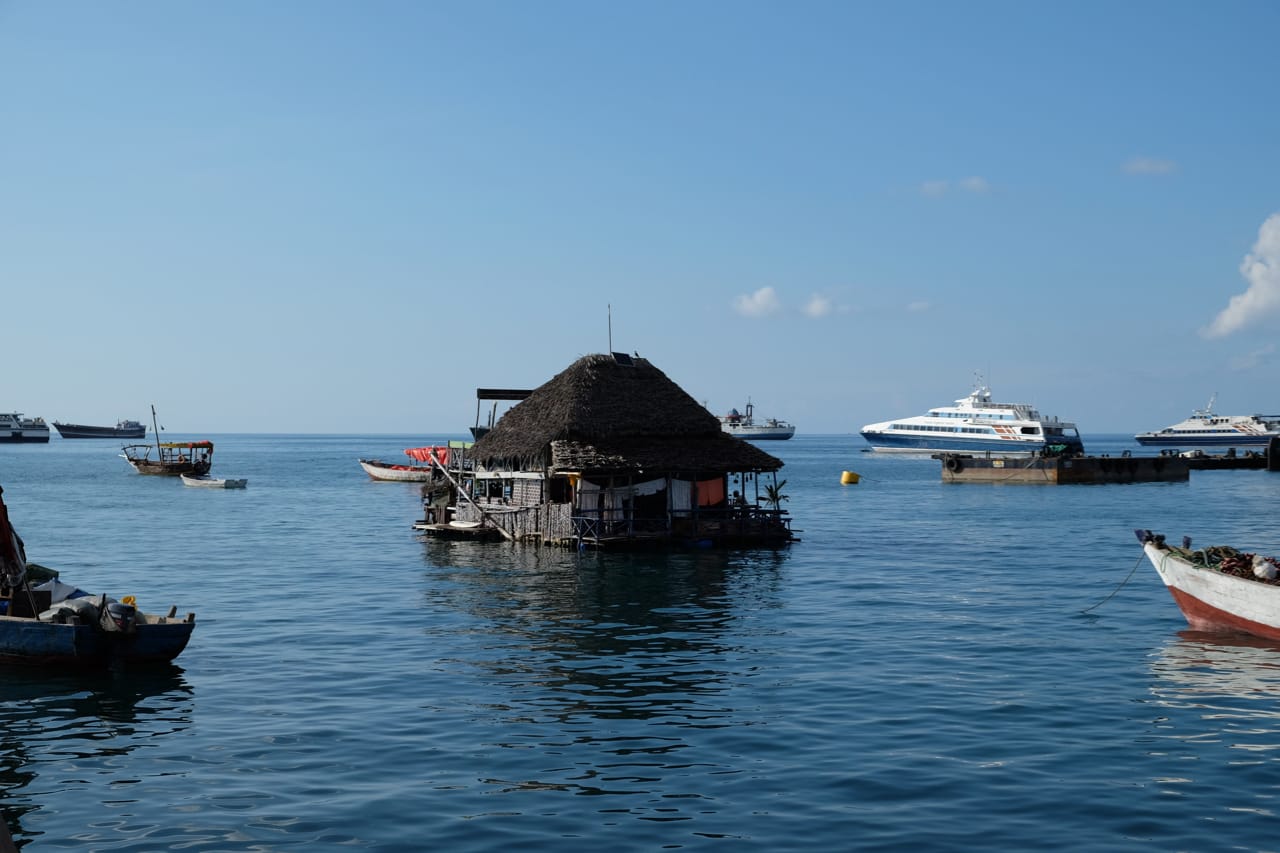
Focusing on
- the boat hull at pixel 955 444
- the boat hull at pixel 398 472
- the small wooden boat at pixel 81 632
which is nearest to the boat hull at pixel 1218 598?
the small wooden boat at pixel 81 632

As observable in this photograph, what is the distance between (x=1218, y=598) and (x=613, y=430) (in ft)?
70.9

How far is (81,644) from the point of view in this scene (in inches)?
807

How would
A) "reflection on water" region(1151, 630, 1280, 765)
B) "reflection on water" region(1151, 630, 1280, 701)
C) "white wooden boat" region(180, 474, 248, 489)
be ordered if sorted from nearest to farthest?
"reflection on water" region(1151, 630, 1280, 765) < "reflection on water" region(1151, 630, 1280, 701) < "white wooden boat" region(180, 474, 248, 489)

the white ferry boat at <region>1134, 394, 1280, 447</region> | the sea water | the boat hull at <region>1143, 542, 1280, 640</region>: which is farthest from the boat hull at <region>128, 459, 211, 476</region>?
the white ferry boat at <region>1134, 394, 1280, 447</region>

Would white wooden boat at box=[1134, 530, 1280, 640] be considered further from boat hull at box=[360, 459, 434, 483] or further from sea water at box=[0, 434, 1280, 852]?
boat hull at box=[360, 459, 434, 483]

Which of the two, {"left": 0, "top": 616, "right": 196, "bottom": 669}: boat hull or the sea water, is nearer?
the sea water

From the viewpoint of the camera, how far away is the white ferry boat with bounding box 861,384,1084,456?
131500 millimetres

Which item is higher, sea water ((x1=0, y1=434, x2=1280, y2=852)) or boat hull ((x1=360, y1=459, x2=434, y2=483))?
boat hull ((x1=360, y1=459, x2=434, y2=483))

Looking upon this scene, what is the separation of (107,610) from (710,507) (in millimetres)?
25927

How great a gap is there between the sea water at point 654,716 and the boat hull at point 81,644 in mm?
398

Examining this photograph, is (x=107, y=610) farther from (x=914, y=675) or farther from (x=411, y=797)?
(x=914, y=675)

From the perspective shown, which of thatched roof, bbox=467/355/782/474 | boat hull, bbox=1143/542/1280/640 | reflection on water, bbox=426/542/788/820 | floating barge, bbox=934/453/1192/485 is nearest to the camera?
reflection on water, bbox=426/542/788/820

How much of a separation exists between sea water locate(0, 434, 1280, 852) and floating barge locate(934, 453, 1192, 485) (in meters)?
55.4

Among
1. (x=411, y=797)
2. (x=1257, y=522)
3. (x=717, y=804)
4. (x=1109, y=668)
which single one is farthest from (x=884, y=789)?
(x=1257, y=522)
